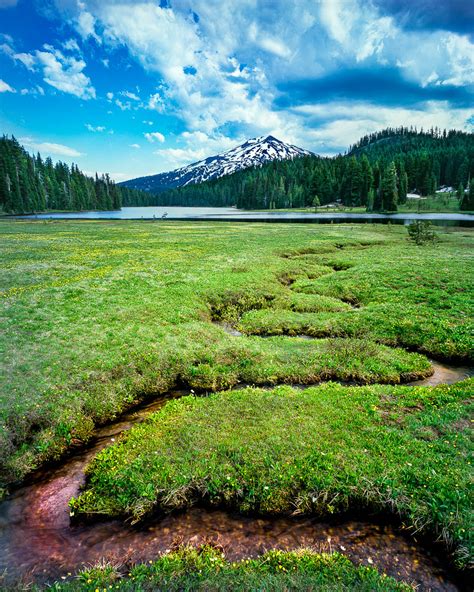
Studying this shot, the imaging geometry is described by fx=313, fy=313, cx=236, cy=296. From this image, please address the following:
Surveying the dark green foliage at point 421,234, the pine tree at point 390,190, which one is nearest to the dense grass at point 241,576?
the dark green foliage at point 421,234

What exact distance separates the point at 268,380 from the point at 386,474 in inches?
262

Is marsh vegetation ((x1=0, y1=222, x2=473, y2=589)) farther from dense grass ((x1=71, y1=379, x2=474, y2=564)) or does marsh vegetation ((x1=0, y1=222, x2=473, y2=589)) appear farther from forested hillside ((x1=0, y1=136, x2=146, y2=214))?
forested hillside ((x1=0, y1=136, x2=146, y2=214))

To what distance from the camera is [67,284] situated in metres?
26.0

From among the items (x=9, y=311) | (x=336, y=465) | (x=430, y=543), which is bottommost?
(x=430, y=543)

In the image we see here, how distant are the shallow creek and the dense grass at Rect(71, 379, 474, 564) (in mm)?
367

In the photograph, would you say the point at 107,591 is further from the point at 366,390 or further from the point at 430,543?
the point at 366,390

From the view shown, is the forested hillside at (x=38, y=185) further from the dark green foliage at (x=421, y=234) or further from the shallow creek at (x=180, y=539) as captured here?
the shallow creek at (x=180, y=539)

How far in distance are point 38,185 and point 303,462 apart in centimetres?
17926

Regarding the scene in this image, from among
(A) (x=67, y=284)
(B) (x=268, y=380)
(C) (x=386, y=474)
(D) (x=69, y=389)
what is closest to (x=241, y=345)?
(B) (x=268, y=380)

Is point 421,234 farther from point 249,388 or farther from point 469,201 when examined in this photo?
point 469,201

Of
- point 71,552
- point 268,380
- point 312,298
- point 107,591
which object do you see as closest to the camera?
point 107,591

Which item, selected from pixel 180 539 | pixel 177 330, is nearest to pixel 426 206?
pixel 177 330

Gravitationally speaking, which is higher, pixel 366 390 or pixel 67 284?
pixel 67 284

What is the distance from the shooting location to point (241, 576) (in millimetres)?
6449
